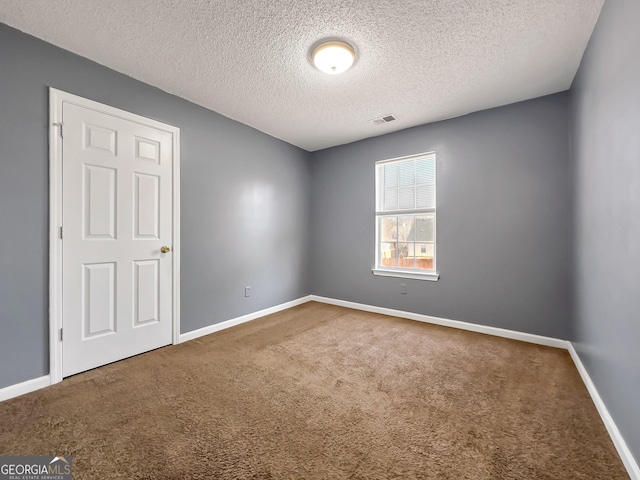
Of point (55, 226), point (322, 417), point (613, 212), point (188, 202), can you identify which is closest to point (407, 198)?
point (613, 212)

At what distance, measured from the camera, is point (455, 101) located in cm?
290

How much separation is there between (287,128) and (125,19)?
2040 millimetres

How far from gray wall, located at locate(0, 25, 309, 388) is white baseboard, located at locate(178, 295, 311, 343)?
0.07m

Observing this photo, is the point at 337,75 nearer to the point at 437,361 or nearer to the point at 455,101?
the point at 455,101

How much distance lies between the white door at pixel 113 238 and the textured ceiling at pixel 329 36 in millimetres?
586

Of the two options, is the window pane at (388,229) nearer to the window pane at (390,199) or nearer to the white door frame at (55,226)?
the window pane at (390,199)

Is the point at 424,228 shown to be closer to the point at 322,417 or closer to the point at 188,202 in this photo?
the point at 322,417

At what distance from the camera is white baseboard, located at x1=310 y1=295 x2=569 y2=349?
2751 mm

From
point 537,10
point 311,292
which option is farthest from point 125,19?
point 311,292

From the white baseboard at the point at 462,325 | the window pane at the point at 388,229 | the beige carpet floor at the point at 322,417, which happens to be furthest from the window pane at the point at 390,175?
the beige carpet floor at the point at 322,417

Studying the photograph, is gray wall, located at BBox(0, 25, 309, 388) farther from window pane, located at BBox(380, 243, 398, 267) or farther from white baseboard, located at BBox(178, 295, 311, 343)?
window pane, located at BBox(380, 243, 398, 267)

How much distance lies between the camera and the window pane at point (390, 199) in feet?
12.7

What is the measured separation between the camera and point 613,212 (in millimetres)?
1533

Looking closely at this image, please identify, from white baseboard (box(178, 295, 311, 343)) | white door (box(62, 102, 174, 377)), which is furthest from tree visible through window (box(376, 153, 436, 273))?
white door (box(62, 102, 174, 377))
